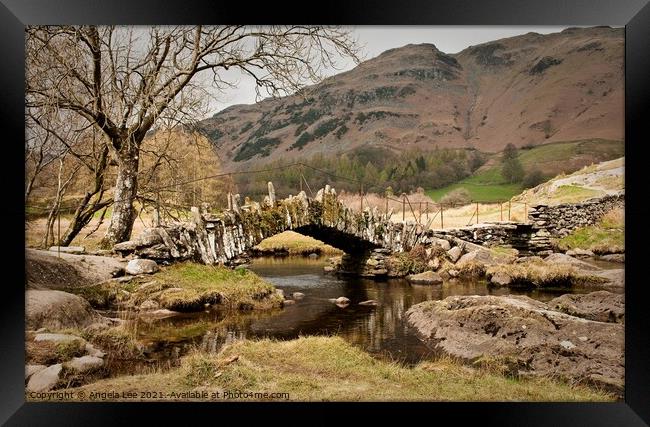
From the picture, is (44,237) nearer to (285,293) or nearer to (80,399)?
(80,399)

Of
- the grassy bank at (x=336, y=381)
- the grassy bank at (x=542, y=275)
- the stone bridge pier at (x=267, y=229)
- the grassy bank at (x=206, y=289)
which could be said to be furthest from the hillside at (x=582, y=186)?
the grassy bank at (x=206, y=289)

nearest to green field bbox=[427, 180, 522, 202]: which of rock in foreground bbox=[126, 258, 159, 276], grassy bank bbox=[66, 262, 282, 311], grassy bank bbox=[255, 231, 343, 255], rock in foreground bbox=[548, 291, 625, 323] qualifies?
rock in foreground bbox=[548, 291, 625, 323]

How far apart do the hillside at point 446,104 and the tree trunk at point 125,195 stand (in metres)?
1.18

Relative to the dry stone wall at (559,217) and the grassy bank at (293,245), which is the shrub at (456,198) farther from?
the grassy bank at (293,245)

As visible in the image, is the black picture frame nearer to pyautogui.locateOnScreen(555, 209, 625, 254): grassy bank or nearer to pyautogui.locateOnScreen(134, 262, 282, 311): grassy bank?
pyautogui.locateOnScreen(555, 209, 625, 254): grassy bank

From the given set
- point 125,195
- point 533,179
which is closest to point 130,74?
point 125,195

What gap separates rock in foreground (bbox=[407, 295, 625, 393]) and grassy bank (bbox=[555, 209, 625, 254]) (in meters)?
1.00

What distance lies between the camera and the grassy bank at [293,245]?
796 centimetres

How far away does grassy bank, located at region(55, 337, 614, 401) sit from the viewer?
6.28 meters
